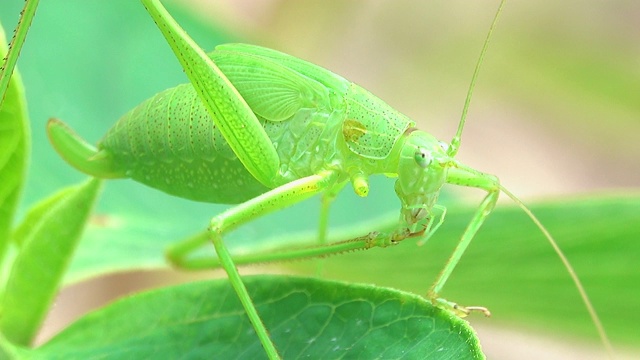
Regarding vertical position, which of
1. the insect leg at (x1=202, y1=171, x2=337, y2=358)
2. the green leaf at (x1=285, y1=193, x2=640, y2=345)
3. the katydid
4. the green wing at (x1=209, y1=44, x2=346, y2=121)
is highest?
the green wing at (x1=209, y1=44, x2=346, y2=121)

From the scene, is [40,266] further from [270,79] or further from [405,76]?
[405,76]

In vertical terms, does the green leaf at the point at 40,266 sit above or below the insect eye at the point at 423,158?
below

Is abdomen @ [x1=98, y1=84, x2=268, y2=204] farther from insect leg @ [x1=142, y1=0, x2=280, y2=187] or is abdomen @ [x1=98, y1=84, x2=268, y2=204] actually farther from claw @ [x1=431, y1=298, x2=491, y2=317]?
claw @ [x1=431, y1=298, x2=491, y2=317]

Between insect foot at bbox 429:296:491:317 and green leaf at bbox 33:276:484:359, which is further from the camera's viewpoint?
insect foot at bbox 429:296:491:317

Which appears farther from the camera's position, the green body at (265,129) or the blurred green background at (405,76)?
the blurred green background at (405,76)

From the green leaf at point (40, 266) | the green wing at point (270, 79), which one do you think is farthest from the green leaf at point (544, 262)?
the green leaf at point (40, 266)

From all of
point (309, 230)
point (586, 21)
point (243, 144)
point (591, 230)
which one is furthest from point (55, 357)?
point (586, 21)

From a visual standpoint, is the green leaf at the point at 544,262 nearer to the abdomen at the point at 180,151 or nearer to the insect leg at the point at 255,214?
the insect leg at the point at 255,214

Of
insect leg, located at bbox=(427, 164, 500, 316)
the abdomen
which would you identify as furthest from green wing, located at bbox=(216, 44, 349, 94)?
insect leg, located at bbox=(427, 164, 500, 316)
